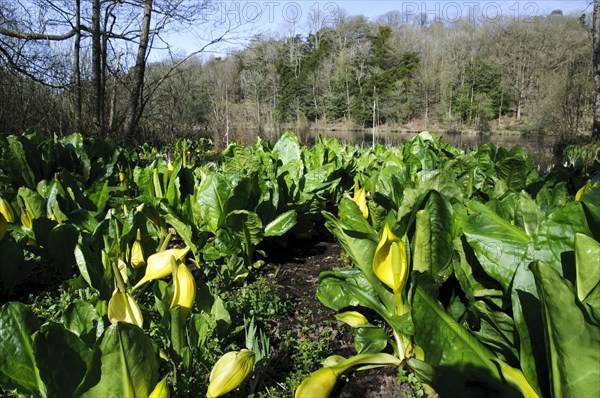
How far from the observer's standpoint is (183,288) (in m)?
1.08

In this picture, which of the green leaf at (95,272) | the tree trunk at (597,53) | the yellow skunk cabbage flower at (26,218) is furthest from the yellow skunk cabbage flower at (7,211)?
the tree trunk at (597,53)

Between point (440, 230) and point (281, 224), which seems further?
point (281, 224)

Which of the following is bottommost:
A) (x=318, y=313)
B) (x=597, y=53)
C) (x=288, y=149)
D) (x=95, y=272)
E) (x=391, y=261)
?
(x=318, y=313)

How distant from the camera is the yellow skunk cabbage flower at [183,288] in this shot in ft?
3.51

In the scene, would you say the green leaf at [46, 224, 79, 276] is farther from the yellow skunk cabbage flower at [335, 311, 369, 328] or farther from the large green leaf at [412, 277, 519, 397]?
the large green leaf at [412, 277, 519, 397]

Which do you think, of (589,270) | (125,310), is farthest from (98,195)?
(589,270)

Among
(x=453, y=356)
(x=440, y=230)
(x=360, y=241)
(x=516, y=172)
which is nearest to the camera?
(x=453, y=356)

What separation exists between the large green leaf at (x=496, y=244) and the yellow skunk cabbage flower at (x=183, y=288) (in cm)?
73

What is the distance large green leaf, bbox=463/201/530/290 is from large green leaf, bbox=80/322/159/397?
80cm

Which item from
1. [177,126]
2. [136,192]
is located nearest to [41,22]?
[177,126]

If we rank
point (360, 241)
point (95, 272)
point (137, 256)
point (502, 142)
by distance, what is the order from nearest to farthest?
→ point (360, 241) → point (95, 272) → point (137, 256) → point (502, 142)

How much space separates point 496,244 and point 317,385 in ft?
1.88

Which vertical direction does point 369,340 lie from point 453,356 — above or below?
below

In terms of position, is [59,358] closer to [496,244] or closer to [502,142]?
[496,244]
